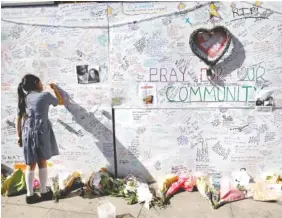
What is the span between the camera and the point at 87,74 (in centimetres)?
511

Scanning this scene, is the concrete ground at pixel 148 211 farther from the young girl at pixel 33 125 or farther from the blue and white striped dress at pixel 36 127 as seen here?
the blue and white striped dress at pixel 36 127

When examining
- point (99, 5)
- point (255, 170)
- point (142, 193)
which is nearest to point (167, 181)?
point (142, 193)

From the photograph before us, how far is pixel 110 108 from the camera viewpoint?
5.19 m

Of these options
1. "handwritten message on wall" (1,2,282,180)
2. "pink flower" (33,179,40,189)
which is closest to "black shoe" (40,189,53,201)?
"pink flower" (33,179,40,189)

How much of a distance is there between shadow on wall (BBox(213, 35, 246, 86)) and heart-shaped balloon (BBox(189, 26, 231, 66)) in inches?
4.7

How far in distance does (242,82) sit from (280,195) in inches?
71.3

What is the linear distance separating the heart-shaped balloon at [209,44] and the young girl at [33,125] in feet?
7.63

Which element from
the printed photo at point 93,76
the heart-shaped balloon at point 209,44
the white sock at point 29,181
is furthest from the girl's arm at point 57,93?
the heart-shaped balloon at point 209,44

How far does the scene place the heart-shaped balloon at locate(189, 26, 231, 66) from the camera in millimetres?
4684

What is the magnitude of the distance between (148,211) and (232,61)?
8.47 ft

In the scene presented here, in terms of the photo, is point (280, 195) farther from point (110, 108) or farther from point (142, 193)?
point (110, 108)

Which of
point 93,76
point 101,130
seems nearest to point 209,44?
point 93,76

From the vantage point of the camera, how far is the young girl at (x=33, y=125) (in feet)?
15.3

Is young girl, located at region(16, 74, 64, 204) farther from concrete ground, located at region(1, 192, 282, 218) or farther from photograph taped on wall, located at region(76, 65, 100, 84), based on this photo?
photograph taped on wall, located at region(76, 65, 100, 84)
